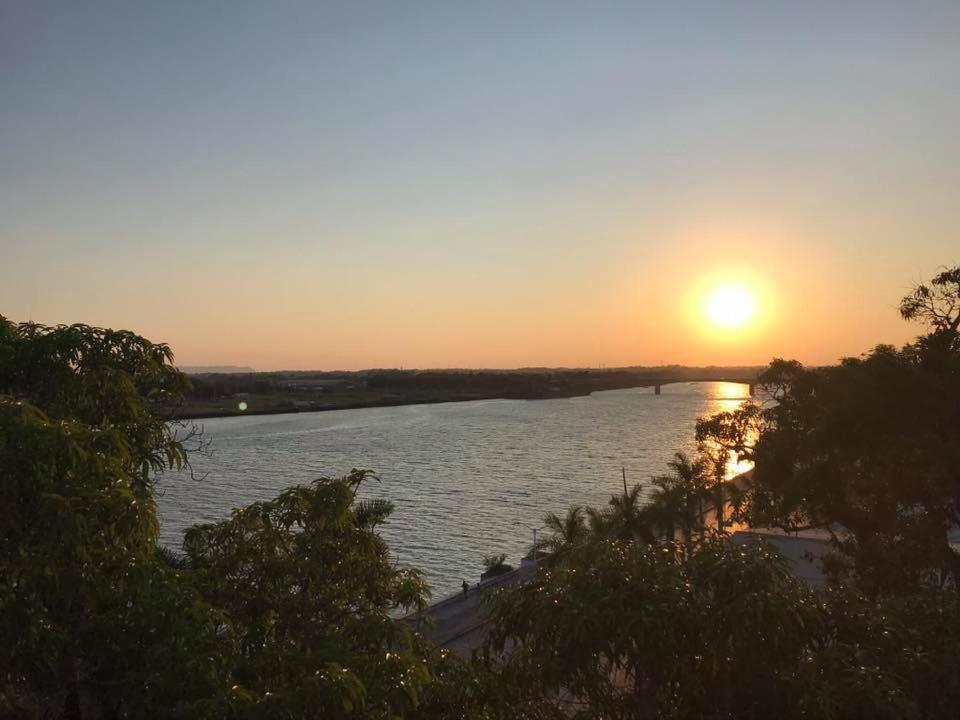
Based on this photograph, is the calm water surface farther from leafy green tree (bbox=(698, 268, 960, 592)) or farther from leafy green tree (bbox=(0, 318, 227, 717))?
leafy green tree (bbox=(0, 318, 227, 717))

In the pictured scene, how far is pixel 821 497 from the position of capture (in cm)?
2297

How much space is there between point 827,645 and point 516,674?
4.25m

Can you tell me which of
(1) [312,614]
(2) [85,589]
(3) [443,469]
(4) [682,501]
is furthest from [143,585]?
(3) [443,469]

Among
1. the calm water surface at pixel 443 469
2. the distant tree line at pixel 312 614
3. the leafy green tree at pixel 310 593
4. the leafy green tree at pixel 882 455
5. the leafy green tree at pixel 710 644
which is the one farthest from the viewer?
the calm water surface at pixel 443 469

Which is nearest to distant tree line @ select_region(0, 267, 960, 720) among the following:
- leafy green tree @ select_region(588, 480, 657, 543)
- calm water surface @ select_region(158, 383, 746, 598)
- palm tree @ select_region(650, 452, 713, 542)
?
leafy green tree @ select_region(588, 480, 657, 543)

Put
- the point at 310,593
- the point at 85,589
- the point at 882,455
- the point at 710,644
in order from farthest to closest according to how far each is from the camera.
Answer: the point at 882,455
the point at 310,593
the point at 710,644
the point at 85,589

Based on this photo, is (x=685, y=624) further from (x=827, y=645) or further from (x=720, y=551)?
(x=827, y=645)

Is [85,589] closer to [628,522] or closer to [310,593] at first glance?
[310,593]

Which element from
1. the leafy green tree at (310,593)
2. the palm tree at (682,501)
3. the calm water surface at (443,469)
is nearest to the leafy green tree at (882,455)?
the palm tree at (682,501)

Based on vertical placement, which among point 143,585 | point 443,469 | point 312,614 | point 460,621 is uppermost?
point 143,585

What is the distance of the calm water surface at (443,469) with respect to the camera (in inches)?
2078

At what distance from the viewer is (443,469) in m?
83.6

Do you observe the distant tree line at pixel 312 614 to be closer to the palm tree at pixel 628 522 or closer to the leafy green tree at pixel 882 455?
the leafy green tree at pixel 882 455

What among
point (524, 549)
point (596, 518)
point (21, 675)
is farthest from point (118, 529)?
point (524, 549)
